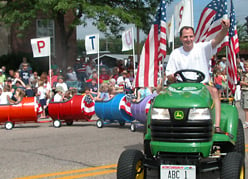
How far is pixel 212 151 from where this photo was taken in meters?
5.77

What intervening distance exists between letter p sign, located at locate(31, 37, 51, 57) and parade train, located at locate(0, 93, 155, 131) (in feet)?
16.4

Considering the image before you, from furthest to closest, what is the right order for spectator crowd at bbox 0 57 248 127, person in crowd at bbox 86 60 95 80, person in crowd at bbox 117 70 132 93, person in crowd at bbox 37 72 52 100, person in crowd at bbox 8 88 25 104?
1. person in crowd at bbox 86 60 95 80
2. person in crowd at bbox 117 70 132 93
3. person in crowd at bbox 37 72 52 100
4. person in crowd at bbox 8 88 25 104
5. spectator crowd at bbox 0 57 248 127

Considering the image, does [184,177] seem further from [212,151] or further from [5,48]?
[5,48]

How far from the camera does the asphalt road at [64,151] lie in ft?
24.3

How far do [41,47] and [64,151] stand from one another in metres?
10.4

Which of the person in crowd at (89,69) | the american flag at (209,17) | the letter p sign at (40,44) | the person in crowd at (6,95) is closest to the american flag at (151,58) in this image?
the american flag at (209,17)

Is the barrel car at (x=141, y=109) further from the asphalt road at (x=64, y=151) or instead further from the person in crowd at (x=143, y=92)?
the person in crowd at (x=143, y=92)

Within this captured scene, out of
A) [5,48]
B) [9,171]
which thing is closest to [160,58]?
[9,171]

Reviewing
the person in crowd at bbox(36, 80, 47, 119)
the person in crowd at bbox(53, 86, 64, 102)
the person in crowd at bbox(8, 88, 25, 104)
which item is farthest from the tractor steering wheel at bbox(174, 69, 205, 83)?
the person in crowd at bbox(36, 80, 47, 119)

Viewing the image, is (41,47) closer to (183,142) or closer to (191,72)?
(191,72)

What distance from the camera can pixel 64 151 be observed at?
943cm

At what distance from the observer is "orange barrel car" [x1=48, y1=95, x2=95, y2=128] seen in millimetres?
14320

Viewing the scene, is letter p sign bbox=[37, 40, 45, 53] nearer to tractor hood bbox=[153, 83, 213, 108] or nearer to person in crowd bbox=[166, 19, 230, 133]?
person in crowd bbox=[166, 19, 230, 133]

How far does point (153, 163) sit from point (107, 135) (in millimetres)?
6270
